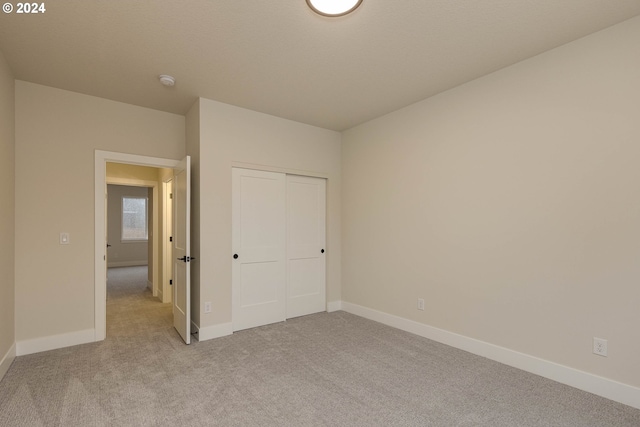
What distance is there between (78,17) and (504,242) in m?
3.87

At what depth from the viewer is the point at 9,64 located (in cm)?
273

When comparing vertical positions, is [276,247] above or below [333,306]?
above

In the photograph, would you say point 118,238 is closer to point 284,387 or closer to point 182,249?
point 182,249

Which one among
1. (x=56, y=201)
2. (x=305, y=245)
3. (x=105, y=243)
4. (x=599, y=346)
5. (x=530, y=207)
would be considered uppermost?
(x=56, y=201)

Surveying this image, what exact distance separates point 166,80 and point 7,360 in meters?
2.89

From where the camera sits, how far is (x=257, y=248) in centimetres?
393

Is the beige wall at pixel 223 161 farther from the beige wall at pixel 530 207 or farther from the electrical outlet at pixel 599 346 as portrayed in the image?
the electrical outlet at pixel 599 346

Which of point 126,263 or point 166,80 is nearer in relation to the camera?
point 166,80

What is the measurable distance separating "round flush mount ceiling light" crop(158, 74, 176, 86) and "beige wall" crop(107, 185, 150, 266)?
796cm

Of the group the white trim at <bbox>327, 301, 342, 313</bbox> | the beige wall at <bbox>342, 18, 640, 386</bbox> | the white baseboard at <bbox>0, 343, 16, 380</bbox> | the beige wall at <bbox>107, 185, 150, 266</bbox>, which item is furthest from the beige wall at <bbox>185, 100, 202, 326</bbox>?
the beige wall at <bbox>107, 185, 150, 266</bbox>

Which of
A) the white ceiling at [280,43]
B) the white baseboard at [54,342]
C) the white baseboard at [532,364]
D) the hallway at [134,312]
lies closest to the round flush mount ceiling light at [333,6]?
the white ceiling at [280,43]

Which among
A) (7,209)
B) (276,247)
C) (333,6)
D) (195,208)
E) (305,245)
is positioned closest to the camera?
(333,6)

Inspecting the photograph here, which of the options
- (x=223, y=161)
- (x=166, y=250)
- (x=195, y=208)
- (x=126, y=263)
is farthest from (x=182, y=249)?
(x=126, y=263)

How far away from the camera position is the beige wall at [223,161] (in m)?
3.48
